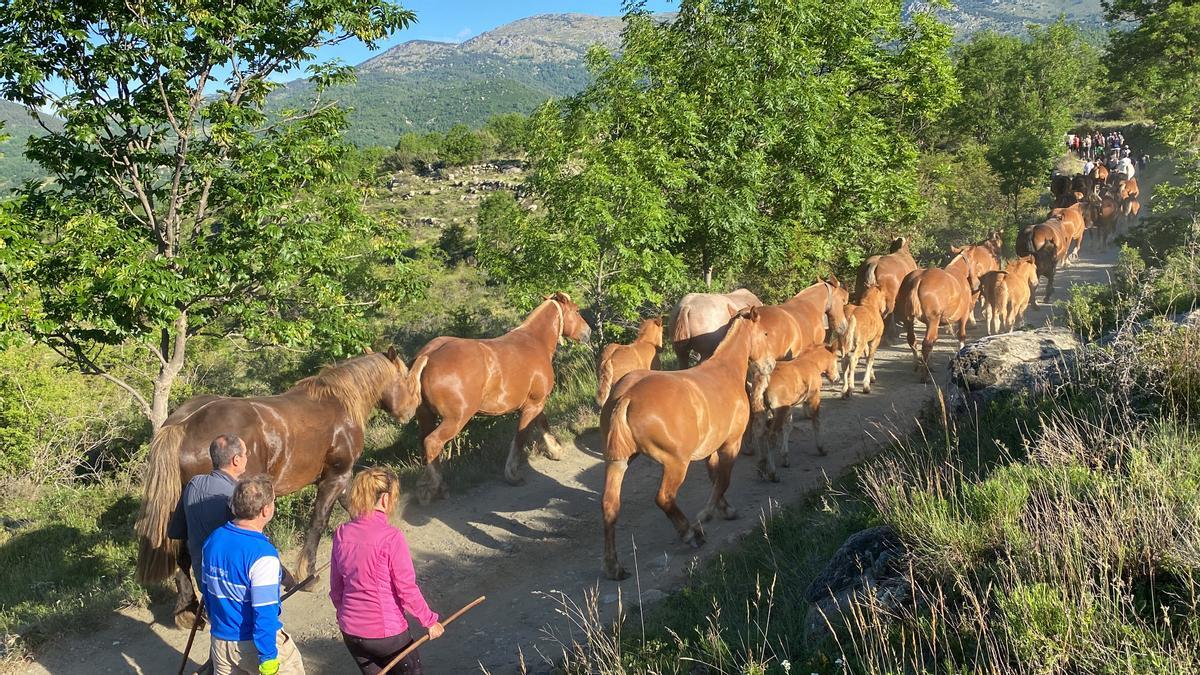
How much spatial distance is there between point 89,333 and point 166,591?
139 inches

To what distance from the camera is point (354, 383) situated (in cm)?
863

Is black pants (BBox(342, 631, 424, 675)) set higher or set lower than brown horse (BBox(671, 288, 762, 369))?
lower

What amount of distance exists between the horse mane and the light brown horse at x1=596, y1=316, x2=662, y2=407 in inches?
133

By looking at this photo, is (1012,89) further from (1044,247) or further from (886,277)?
(886,277)

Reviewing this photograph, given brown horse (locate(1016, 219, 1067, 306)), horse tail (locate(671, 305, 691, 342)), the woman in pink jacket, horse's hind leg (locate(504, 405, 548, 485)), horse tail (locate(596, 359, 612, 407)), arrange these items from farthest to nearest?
1. brown horse (locate(1016, 219, 1067, 306))
2. horse tail (locate(671, 305, 691, 342))
3. horse tail (locate(596, 359, 612, 407))
4. horse's hind leg (locate(504, 405, 548, 485))
5. the woman in pink jacket

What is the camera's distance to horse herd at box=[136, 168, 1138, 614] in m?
7.39

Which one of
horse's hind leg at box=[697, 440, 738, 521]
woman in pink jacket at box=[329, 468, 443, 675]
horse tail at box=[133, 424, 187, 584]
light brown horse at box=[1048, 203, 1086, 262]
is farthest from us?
light brown horse at box=[1048, 203, 1086, 262]

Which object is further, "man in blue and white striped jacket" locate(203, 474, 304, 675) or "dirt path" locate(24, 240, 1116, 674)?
"dirt path" locate(24, 240, 1116, 674)

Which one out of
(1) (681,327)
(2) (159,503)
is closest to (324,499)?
(2) (159,503)

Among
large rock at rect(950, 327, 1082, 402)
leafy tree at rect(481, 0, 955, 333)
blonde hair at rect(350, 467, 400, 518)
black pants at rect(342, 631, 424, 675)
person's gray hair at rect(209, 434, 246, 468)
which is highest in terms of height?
leafy tree at rect(481, 0, 955, 333)

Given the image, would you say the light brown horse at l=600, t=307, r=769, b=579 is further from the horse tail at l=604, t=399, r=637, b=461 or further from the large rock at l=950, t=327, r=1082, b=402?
the large rock at l=950, t=327, r=1082, b=402

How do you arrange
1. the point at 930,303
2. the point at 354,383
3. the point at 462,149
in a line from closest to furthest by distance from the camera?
the point at 354,383, the point at 930,303, the point at 462,149

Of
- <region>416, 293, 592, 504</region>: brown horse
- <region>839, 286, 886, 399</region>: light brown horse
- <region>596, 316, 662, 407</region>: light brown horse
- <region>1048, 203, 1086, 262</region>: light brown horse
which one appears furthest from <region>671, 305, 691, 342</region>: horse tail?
<region>1048, 203, 1086, 262</region>: light brown horse

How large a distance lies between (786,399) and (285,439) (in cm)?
642
